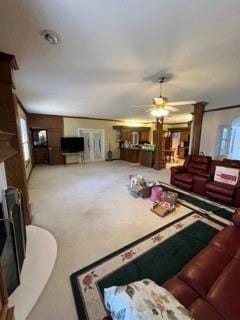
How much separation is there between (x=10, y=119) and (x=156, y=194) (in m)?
2.99

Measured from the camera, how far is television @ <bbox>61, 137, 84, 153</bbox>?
24.9ft

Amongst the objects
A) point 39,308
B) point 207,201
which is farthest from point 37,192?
point 207,201

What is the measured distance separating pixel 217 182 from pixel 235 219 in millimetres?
1992

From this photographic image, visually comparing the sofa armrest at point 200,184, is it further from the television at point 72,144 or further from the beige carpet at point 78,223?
the television at point 72,144

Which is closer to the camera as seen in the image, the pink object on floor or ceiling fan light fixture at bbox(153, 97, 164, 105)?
ceiling fan light fixture at bbox(153, 97, 164, 105)

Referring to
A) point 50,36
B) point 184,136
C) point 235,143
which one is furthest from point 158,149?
point 50,36

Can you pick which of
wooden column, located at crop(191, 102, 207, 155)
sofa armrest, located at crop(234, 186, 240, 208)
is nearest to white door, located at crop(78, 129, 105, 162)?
wooden column, located at crop(191, 102, 207, 155)

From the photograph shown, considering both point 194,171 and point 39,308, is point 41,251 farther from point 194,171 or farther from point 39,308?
point 194,171

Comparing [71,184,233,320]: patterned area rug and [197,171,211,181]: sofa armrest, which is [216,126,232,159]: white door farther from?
[71,184,233,320]: patterned area rug

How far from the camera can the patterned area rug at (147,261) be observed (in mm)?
1505

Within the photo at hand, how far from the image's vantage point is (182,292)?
1.08 meters

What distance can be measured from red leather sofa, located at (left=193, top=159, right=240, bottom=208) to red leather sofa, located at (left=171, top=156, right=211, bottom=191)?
11cm

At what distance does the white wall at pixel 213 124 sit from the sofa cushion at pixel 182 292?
5.94 m

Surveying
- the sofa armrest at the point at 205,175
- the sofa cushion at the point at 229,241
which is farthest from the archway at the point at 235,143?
the sofa cushion at the point at 229,241
